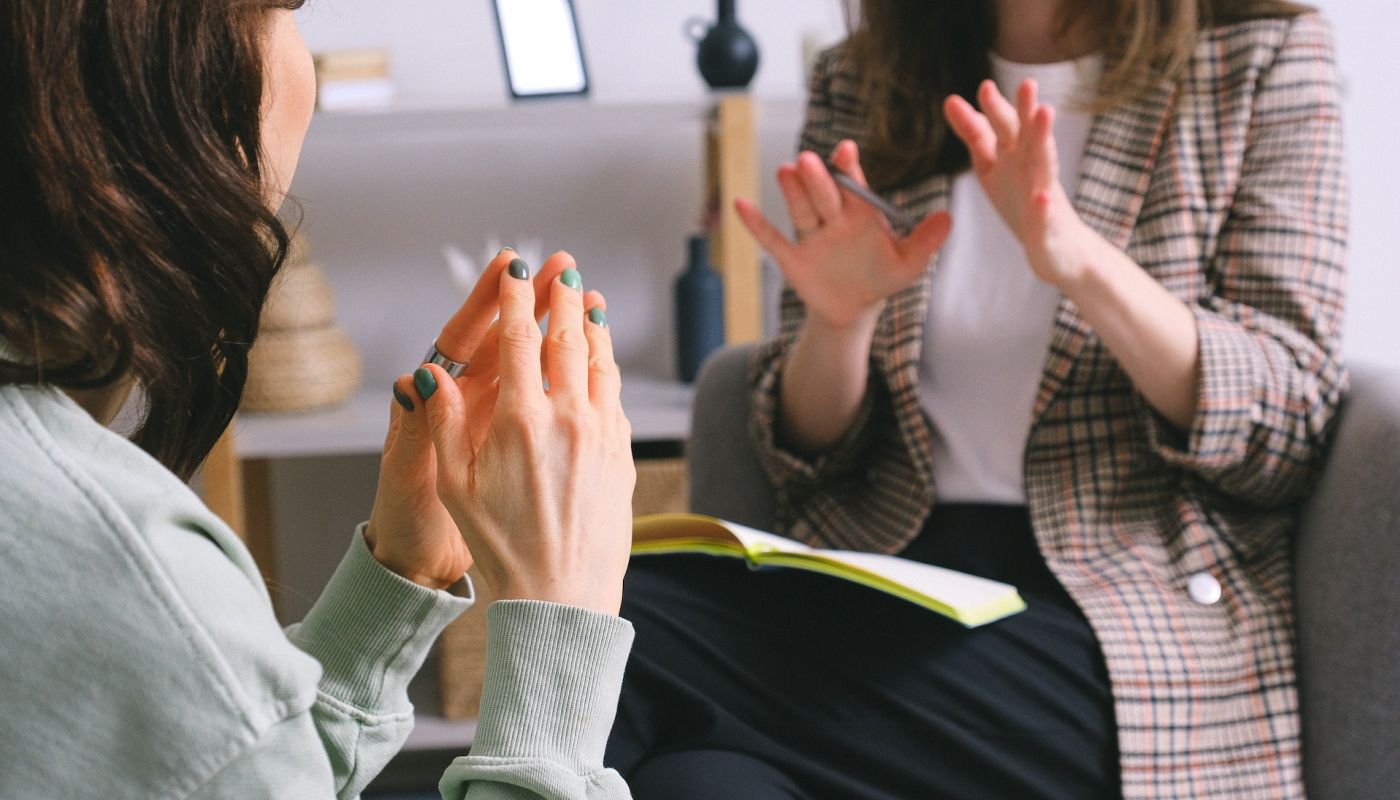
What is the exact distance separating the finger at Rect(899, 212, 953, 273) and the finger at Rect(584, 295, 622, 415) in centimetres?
53

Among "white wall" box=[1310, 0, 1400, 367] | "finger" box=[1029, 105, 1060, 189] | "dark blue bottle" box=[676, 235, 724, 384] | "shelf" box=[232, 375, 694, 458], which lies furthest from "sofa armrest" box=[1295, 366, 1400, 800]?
"white wall" box=[1310, 0, 1400, 367]

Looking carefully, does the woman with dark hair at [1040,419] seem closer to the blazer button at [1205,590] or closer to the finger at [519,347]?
the blazer button at [1205,590]

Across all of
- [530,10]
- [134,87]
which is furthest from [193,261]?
[530,10]

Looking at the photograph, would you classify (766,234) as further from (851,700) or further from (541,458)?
(541,458)

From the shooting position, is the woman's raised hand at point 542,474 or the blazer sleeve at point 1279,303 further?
the blazer sleeve at point 1279,303

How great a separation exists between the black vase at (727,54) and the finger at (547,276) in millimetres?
1224

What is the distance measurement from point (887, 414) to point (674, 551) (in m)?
0.32

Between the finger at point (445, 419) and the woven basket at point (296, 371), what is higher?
the finger at point (445, 419)

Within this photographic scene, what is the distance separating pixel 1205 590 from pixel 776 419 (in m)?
0.45

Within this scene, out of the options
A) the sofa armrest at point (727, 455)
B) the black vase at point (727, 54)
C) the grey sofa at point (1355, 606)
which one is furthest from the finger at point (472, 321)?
the black vase at point (727, 54)

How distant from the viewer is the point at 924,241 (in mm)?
1175

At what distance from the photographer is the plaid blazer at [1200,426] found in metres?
1.00

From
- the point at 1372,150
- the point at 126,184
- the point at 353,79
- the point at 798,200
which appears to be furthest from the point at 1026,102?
the point at 1372,150

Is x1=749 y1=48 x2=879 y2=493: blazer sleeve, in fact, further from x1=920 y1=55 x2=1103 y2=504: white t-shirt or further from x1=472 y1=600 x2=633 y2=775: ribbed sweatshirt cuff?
x1=472 y1=600 x2=633 y2=775: ribbed sweatshirt cuff
